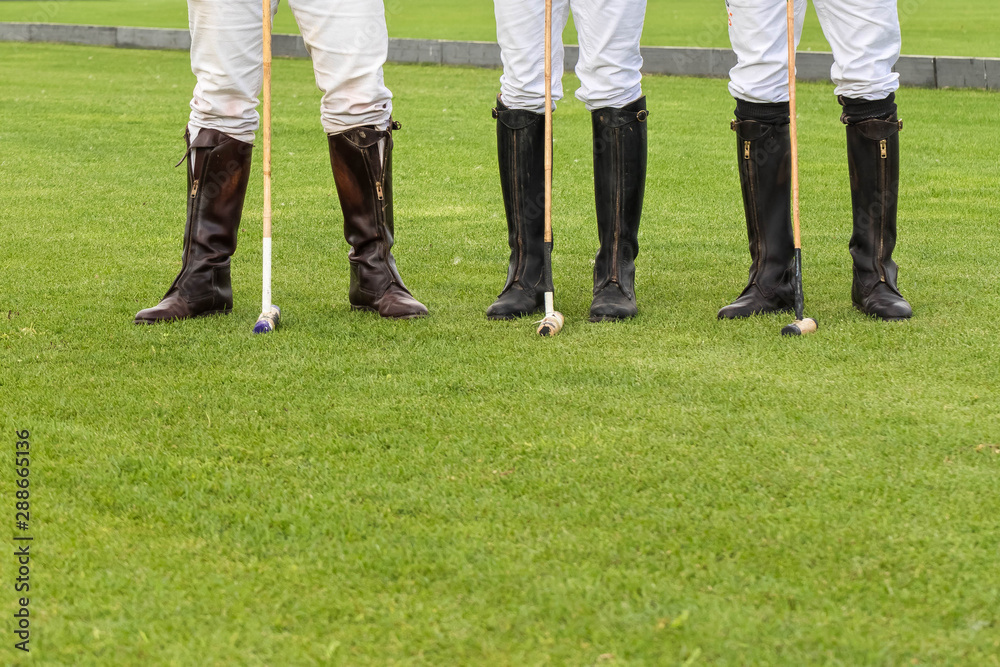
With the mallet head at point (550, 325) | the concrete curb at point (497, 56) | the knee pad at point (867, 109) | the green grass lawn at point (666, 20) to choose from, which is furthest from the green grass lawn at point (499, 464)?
the green grass lawn at point (666, 20)

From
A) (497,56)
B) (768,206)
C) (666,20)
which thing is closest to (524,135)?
(768,206)

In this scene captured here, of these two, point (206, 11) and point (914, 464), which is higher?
point (206, 11)

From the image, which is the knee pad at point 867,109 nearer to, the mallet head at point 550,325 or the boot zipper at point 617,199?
the boot zipper at point 617,199

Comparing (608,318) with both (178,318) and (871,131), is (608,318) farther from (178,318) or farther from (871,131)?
(178,318)

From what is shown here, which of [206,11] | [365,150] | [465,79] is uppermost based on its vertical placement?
[206,11]

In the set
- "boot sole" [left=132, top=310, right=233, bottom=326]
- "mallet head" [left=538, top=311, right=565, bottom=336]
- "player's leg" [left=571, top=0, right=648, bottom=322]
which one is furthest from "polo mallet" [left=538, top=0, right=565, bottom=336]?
"boot sole" [left=132, top=310, right=233, bottom=326]

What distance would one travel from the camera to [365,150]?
3793mm

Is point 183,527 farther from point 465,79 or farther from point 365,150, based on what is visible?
point 465,79

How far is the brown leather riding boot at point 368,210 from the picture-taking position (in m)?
3.78

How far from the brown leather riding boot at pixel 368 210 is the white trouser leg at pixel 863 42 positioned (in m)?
1.38

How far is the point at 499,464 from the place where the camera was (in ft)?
8.02

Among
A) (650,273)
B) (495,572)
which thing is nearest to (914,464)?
→ (495,572)

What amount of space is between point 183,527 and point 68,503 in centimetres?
27

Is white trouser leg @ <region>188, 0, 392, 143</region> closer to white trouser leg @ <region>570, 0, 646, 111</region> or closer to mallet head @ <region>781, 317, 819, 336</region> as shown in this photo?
white trouser leg @ <region>570, 0, 646, 111</region>
